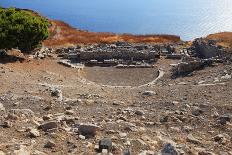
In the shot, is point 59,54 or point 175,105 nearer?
point 175,105

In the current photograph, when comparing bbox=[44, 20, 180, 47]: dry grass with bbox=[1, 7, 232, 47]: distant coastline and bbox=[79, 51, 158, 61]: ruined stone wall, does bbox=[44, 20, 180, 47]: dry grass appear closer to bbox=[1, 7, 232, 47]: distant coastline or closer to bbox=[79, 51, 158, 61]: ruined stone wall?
bbox=[1, 7, 232, 47]: distant coastline

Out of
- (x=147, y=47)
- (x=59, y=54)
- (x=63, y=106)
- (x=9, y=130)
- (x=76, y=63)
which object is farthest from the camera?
(x=147, y=47)

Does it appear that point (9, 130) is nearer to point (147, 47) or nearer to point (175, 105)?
point (175, 105)

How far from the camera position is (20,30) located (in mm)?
35781

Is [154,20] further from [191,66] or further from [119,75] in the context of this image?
[191,66]

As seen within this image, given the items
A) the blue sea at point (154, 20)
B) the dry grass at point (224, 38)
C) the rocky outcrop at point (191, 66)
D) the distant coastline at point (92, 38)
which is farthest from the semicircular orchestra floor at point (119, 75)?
the blue sea at point (154, 20)

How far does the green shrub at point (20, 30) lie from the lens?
35.2 meters

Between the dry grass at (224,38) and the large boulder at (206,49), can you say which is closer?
the large boulder at (206,49)

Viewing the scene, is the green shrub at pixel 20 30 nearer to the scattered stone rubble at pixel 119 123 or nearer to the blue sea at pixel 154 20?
the scattered stone rubble at pixel 119 123

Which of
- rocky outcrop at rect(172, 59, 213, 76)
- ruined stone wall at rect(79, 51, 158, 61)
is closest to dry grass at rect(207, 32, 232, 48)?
ruined stone wall at rect(79, 51, 158, 61)

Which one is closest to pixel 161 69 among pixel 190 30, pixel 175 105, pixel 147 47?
pixel 147 47

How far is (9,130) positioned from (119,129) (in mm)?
2916

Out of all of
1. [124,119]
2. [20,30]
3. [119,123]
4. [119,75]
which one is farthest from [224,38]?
[119,123]

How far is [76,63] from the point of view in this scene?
4184 centimetres
